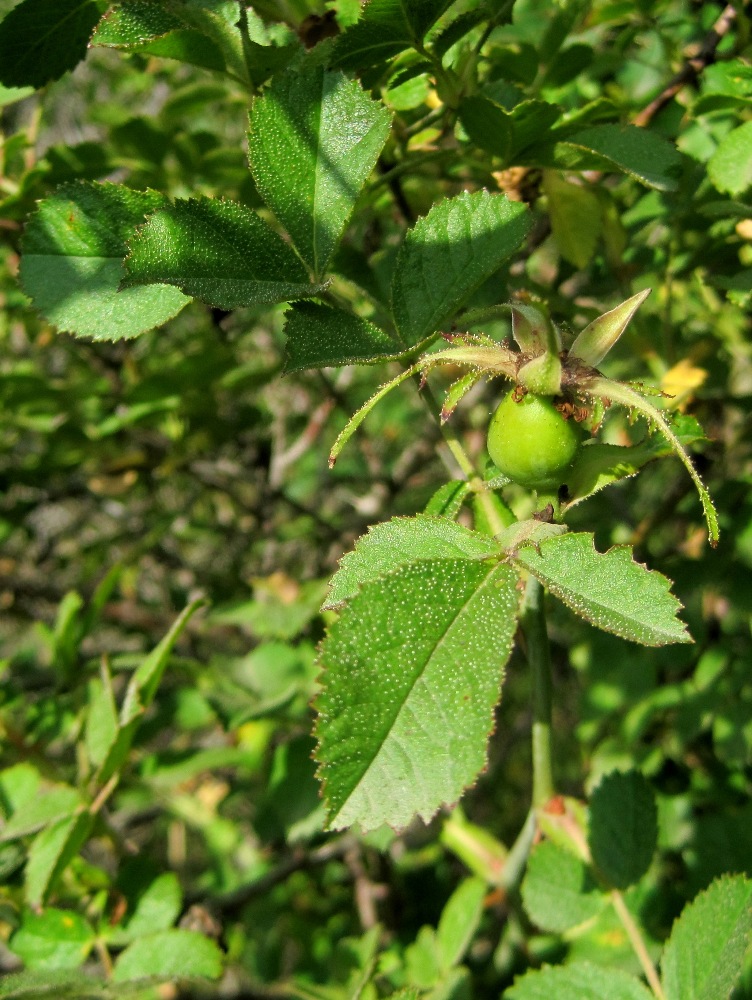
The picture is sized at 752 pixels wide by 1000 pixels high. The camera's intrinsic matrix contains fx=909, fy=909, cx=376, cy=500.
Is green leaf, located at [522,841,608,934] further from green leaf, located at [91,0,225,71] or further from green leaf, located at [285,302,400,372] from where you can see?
green leaf, located at [91,0,225,71]

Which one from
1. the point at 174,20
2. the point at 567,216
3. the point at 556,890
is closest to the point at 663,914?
the point at 556,890

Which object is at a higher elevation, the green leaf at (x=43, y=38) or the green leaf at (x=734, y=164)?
the green leaf at (x=43, y=38)

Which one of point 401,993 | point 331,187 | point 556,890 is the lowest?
point 556,890

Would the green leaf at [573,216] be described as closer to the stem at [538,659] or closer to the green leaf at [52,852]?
the stem at [538,659]

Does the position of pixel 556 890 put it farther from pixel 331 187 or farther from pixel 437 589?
pixel 331 187

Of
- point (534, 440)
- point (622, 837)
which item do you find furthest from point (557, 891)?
point (534, 440)

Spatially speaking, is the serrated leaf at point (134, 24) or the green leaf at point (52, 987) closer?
the serrated leaf at point (134, 24)

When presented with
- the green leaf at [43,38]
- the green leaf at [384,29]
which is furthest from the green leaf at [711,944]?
the green leaf at [43,38]
